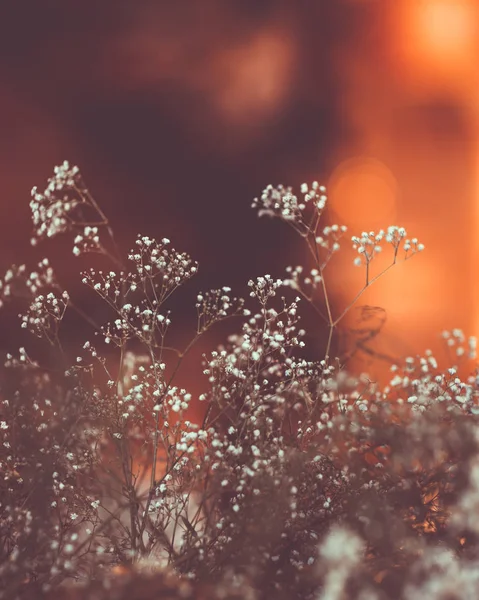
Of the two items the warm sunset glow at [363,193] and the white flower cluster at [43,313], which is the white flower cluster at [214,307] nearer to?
the white flower cluster at [43,313]

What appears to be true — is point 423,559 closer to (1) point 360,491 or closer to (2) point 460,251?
(1) point 360,491

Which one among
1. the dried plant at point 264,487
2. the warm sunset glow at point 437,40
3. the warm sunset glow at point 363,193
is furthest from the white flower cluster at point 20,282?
the warm sunset glow at point 437,40

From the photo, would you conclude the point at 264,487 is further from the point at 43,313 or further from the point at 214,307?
the point at 43,313

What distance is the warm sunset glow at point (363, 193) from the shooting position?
12.0ft

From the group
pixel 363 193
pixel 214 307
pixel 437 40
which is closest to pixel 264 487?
pixel 214 307

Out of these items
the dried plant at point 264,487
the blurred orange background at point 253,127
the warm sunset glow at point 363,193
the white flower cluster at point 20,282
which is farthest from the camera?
the warm sunset glow at point 363,193

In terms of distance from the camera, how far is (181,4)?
3.54 m

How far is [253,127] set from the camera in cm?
362

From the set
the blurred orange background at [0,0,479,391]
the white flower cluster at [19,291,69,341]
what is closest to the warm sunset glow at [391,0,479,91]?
the blurred orange background at [0,0,479,391]

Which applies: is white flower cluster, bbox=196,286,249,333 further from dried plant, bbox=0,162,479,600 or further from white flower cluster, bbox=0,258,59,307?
white flower cluster, bbox=0,258,59,307

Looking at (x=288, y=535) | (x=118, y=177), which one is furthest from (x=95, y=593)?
(x=118, y=177)

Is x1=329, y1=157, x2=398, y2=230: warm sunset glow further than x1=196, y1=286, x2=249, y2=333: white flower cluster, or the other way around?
x1=329, y1=157, x2=398, y2=230: warm sunset glow

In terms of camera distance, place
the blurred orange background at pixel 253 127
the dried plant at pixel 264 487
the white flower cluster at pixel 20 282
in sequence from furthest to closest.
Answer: the blurred orange background at pixel 253 127 → the white flower cluster at pixel 20 282 → the dried plant at pixel 264 487

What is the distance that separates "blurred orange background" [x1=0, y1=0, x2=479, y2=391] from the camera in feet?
11.2
